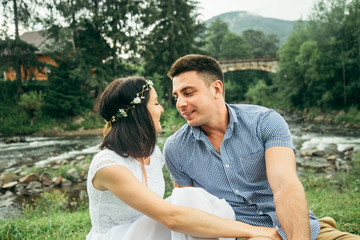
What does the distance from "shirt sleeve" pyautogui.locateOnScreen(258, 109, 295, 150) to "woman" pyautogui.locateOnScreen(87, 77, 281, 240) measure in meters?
0.54

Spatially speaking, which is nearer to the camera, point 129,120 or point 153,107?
point 129,120

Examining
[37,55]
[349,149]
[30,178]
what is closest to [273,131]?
[30,178]

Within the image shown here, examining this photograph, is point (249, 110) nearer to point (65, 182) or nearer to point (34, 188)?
point (65, 182)

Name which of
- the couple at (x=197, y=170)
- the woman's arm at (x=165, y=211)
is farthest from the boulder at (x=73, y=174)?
the woman's arm at (x=165, y=211)

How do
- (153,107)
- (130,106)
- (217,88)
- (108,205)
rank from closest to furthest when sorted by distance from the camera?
1. (108,205)
2. (130,106)
3. (153,107)
4. (217,88)

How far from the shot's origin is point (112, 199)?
6.26 feet

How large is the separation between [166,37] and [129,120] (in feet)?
74.7

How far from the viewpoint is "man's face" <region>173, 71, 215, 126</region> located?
230 cm

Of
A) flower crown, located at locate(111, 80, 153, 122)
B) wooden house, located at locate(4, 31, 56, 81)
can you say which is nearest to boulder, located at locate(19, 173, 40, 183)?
flower crown, located at locate(111, 80, 153, 122)

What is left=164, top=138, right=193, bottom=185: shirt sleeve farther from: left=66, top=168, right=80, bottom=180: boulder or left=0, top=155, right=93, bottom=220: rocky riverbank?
left=66, top=168, right=80, bottom=180: boulder

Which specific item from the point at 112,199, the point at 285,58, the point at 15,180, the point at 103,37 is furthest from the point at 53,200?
the point at 285,58

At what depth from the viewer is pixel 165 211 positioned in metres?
1.66

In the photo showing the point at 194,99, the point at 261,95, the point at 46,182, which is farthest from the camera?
the point at 261,95

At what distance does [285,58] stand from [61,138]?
1941 cm
